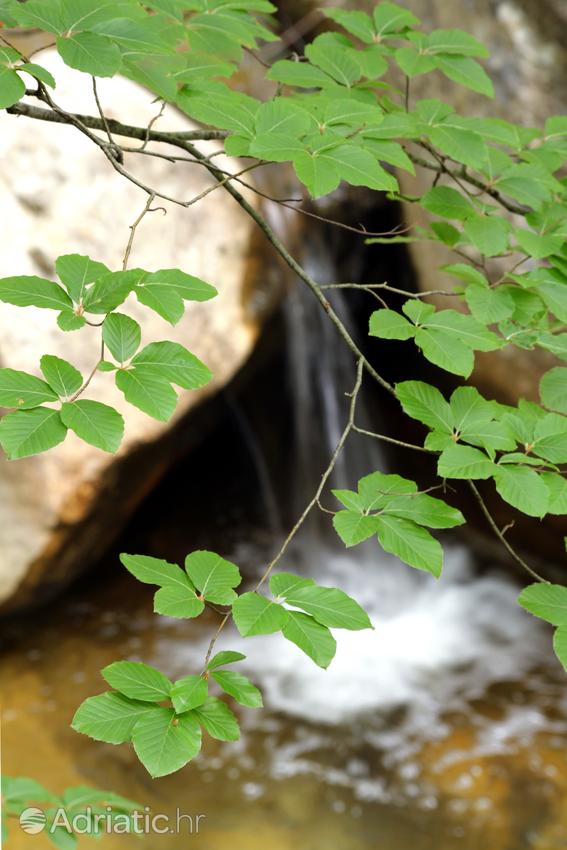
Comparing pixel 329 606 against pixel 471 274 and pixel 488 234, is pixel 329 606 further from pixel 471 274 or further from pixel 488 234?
pixel 488 234

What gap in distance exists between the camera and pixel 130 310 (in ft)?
10.0

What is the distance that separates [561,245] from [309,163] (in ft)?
1.63

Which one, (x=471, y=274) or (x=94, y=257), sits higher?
(x=94, y=257)

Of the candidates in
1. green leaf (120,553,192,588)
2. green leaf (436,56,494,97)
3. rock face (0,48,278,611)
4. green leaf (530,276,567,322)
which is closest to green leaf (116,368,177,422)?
green leaf (120,553,192,588)

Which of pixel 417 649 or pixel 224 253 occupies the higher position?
pixel 224 253

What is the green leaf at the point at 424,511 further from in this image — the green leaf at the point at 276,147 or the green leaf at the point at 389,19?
the green leaf at the point at 389,19

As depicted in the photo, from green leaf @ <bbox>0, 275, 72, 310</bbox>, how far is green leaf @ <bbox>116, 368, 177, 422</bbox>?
11 cm

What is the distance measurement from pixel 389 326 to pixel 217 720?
531 mm

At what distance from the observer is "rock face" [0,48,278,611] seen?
305 cm

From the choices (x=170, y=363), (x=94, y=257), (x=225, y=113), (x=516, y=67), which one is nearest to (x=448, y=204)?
(x=225, y=113)

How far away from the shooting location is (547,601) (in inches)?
37.0

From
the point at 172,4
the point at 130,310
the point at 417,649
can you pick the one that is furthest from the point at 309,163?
the point at 417,649

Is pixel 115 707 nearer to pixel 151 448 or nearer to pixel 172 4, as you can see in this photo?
pixel 172 4

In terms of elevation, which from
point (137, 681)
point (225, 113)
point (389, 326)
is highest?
point (225, 113)
